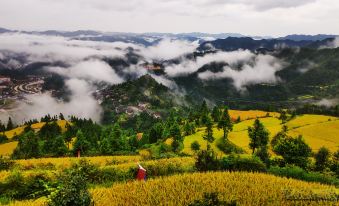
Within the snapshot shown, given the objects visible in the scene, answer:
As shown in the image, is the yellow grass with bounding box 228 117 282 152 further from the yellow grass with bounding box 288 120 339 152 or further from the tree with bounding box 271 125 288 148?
the yellow grass with bounding box 288 120 339 152

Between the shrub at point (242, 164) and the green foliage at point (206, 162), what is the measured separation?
600 mm

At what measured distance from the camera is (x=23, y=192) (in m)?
26.3

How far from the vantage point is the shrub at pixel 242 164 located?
2817 cm

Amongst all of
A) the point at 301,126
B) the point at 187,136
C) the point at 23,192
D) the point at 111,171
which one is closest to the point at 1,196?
the point at 23,192

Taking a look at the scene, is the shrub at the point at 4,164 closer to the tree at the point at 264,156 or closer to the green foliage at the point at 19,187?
the green foliage at the point at 19,187

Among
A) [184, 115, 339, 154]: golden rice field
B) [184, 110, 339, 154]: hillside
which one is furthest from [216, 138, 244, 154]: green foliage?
[184, 115, 339, 154]: golden rice field

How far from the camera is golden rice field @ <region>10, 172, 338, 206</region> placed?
1758 centimetres

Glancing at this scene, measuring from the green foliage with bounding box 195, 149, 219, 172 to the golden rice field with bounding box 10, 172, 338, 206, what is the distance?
215 inches

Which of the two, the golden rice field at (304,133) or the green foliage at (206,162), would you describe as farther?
the golden rice field at (304,133)

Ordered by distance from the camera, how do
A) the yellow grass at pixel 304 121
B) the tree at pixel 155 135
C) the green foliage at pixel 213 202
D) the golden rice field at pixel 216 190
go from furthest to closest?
the tree at pixel 155 135
the yellow grass at pixel 304 121
the golden rice field at pixel 216 190
the green foliage at pixel 213 202

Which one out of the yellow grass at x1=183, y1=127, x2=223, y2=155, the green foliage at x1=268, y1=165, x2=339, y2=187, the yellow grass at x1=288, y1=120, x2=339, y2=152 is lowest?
the yellow grass at x1=183, y1=127, x2=223, y2=155

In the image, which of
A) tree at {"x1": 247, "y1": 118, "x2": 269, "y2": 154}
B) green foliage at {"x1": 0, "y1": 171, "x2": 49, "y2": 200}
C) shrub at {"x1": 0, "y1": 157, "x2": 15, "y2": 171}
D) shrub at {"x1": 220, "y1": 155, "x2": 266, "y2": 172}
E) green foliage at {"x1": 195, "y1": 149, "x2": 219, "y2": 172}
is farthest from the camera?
tree at {"x1": 247, "y1": 118, "x2": 269, "y2": 154}

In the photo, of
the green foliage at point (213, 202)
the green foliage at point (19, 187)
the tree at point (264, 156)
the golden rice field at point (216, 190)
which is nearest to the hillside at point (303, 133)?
the tree at point (264, 156)

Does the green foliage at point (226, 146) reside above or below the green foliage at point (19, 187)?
below
